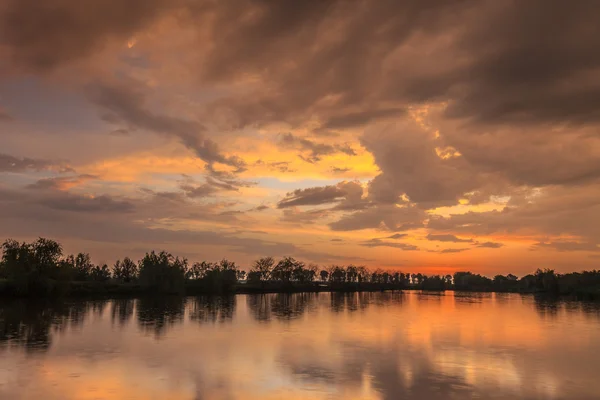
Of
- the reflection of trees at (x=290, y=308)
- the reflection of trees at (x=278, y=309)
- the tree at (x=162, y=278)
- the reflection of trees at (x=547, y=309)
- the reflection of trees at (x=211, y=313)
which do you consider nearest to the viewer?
the reflection of trees at (x=211, y=313)

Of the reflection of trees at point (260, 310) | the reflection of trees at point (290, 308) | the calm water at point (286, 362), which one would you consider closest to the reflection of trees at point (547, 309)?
the calm water at point (286, 362)

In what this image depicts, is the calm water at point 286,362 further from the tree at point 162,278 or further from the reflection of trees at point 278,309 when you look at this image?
the tree at point 162,278

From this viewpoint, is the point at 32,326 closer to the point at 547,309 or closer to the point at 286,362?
the point at 286,362

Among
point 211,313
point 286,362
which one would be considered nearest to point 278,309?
point 211,313

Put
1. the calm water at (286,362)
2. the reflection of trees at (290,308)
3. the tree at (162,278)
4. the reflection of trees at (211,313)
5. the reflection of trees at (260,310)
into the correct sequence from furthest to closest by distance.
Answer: the tree at (162,278), the reflection of trees at (290,308), the reflection of trees at (260,310), the reflection of trees at (211,313), the calm water at (286,362)

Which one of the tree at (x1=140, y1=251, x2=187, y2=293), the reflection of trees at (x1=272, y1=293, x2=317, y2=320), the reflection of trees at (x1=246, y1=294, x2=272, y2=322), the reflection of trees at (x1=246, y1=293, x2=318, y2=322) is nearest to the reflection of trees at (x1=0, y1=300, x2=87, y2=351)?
the reflection of trees at (x1=246, y1=294, x2=272, y2=322)

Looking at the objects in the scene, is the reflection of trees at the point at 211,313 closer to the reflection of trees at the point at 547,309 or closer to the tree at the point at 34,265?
the tree at the point at 34,265

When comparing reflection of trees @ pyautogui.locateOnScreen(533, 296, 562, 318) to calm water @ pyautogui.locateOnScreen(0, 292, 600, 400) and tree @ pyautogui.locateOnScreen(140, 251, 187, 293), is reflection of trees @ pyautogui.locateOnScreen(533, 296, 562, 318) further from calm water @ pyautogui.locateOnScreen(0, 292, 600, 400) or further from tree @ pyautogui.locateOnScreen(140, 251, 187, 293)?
tree @ pyautogui.locateOnScreen(140, 251, 187, 293)

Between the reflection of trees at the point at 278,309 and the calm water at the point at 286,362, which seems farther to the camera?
the reflection of trees at the point at 278,309

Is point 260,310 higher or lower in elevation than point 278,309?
higher

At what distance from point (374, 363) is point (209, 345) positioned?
18382 mm

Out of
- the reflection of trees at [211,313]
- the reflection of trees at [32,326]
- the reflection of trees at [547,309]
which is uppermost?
the reflection of trees at [32,326]

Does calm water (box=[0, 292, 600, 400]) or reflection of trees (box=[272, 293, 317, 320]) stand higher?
calm water (box=[0, 292, 600, 400])

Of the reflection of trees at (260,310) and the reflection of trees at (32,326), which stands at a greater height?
the reflection of trees at (32,326)
